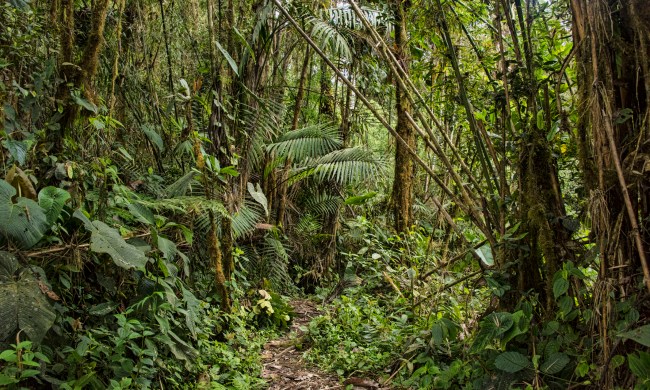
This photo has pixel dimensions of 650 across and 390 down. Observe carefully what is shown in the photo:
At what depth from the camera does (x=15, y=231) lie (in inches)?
95.9

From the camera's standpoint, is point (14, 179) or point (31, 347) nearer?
point (31, 347)

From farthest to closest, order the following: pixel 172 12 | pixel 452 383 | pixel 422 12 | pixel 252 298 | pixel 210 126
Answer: pixel 172 12, pixel 252 298, pixel 210 126, pixel 422 12, pixel 452 383

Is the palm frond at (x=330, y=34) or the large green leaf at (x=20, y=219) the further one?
the palm frond at (x=330, y=34)

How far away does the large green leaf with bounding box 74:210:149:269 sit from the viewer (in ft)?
8.54

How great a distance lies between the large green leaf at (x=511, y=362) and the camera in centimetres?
239

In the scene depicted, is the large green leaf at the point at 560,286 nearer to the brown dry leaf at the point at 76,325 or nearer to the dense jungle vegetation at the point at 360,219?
the dense jungle vegetation at the point at 360,219

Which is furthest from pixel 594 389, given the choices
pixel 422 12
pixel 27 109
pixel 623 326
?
pixel 27 109

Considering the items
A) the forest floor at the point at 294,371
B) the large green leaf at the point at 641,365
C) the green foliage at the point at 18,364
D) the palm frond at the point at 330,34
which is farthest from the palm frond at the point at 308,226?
the large green leaf at the point at 641,365

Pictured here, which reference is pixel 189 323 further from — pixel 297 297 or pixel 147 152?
pixel 297 297

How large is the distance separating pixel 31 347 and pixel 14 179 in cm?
89

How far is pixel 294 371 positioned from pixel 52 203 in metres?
2.11

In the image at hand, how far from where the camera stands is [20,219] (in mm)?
2455

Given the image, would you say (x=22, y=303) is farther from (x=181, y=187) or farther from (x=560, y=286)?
(x=560, y=286)

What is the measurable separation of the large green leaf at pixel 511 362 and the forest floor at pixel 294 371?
1.07m
